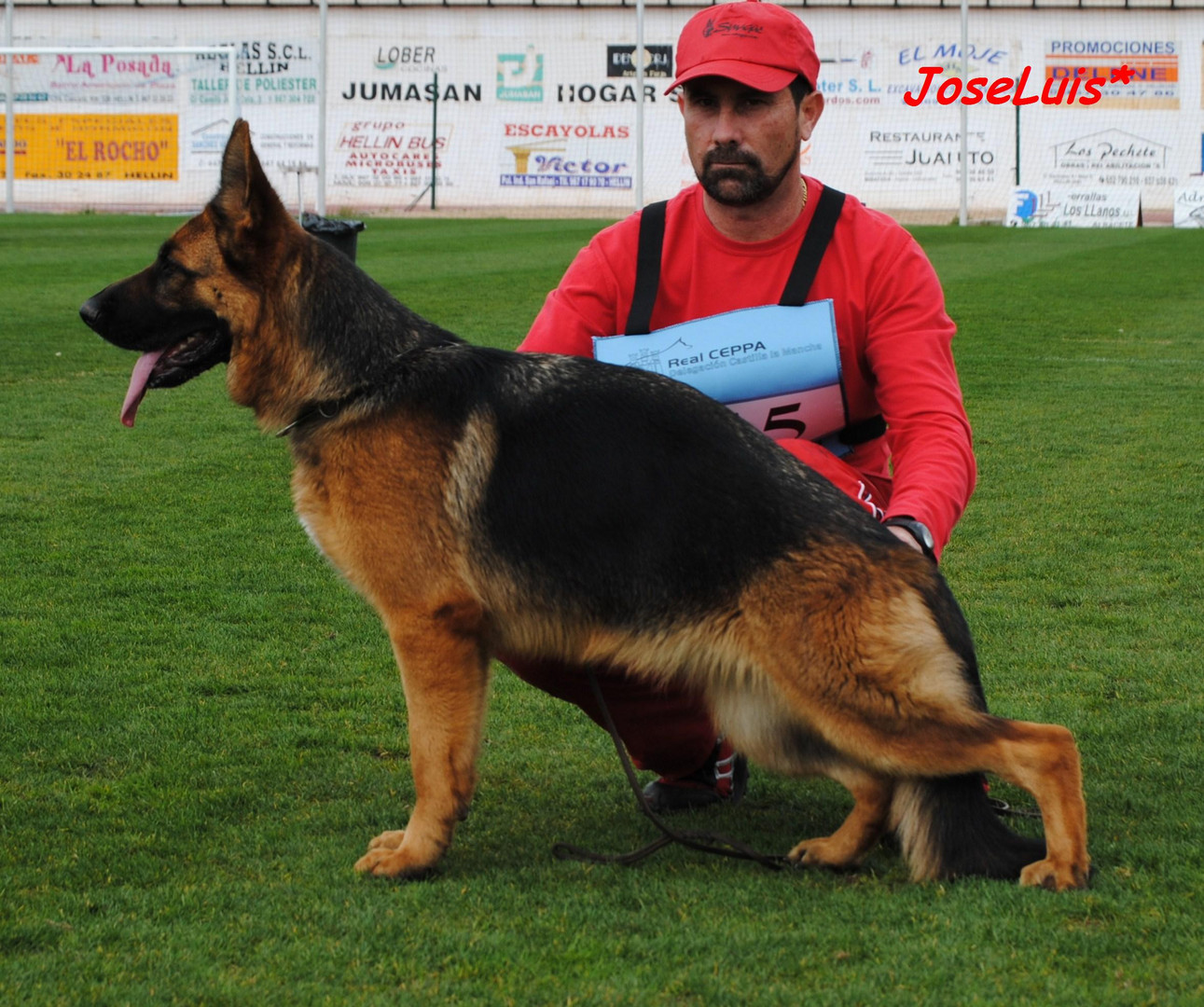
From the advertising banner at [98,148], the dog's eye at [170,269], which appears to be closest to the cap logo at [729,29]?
the dog's eye at [170,269]

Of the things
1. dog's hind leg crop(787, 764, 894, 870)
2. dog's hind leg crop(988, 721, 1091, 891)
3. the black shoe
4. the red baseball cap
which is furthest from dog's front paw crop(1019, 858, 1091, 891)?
the red baseball cap

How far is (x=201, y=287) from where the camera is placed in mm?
3385

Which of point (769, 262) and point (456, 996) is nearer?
point (456, 996)

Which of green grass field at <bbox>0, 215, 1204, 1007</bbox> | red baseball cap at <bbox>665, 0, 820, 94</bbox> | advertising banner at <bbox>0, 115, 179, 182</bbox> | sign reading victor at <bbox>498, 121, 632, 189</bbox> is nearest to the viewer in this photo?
green grass field at <bbox>0, 215, 1204, 1007</bbox>

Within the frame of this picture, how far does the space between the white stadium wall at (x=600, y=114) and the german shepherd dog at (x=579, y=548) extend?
28479 millimetres

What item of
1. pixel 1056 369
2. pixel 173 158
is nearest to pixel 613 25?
pixel 173 158

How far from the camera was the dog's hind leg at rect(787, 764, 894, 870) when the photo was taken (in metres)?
3.29

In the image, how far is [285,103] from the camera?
3219cm

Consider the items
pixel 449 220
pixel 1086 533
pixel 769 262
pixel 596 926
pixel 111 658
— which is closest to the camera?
pixel 596 926

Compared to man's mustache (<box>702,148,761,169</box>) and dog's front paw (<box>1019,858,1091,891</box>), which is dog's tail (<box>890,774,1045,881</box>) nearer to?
dog's front paw (<box>1019,858,1091,891</box>)

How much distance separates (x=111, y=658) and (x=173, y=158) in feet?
91.1

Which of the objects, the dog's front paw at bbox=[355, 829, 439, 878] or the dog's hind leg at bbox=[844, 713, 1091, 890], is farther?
the dog's front paw at bbox=[355, 829, 439, 878]

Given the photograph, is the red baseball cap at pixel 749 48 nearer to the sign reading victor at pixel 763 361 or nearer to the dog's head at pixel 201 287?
the sign reading victor at pixel 763 361

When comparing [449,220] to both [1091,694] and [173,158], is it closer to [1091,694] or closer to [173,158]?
[173,158]
